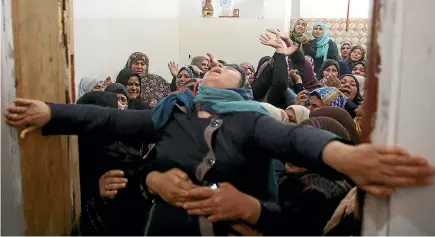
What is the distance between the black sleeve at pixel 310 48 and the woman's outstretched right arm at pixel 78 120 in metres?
3.41

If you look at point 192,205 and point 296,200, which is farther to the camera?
point 296,200

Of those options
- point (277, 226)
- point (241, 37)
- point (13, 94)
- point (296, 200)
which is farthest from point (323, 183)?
point (241, 37)

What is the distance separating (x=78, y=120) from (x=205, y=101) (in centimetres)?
35

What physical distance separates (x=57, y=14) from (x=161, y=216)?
0.66 metres

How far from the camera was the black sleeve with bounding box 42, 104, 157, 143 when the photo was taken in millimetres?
1222

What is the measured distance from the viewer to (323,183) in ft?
4.21

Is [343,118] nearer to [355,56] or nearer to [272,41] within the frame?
[272,41]

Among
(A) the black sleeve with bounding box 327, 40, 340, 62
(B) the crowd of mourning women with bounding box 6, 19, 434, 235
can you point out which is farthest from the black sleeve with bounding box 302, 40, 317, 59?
(B) the crowd of mourning women with bounding box 6, 19, 434, 235

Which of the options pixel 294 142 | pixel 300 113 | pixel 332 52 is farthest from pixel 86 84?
pixel 294 142

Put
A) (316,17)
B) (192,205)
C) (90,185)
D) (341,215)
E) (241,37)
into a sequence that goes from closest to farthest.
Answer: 1. (192,205)
2. (341,215)
3. (90,185)
4. (241,37)
5. (316,17)

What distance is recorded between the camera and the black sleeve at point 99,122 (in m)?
1.22

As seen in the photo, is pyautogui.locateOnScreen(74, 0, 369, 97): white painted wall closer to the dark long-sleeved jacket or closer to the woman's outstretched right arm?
the woman's outstretched right arm

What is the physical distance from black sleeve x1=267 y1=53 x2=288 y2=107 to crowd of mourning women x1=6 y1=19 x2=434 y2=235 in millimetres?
974

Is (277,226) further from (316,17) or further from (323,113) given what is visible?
(316,17)
